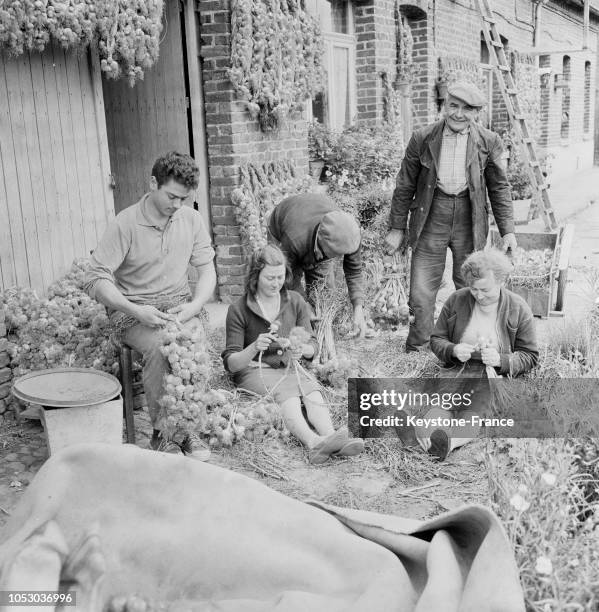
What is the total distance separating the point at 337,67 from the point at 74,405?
6623 millimetres

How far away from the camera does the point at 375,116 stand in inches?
389

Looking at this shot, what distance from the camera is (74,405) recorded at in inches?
150

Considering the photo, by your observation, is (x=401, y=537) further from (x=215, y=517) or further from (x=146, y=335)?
(x=146, y=335)

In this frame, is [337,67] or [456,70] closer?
[337,67]

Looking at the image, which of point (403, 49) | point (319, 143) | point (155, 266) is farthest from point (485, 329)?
point (403, 49)

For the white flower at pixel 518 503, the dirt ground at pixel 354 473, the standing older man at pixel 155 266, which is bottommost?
the dirt ground at pixel 354 473

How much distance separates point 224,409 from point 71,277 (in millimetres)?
1826

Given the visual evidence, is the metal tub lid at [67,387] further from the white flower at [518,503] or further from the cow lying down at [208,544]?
the white flower at [518,503]

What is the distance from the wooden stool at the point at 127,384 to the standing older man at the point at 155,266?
3.4 inches

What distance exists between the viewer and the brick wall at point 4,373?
15.4 feet

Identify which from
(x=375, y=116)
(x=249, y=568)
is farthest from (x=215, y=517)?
(x=375, y=116)
